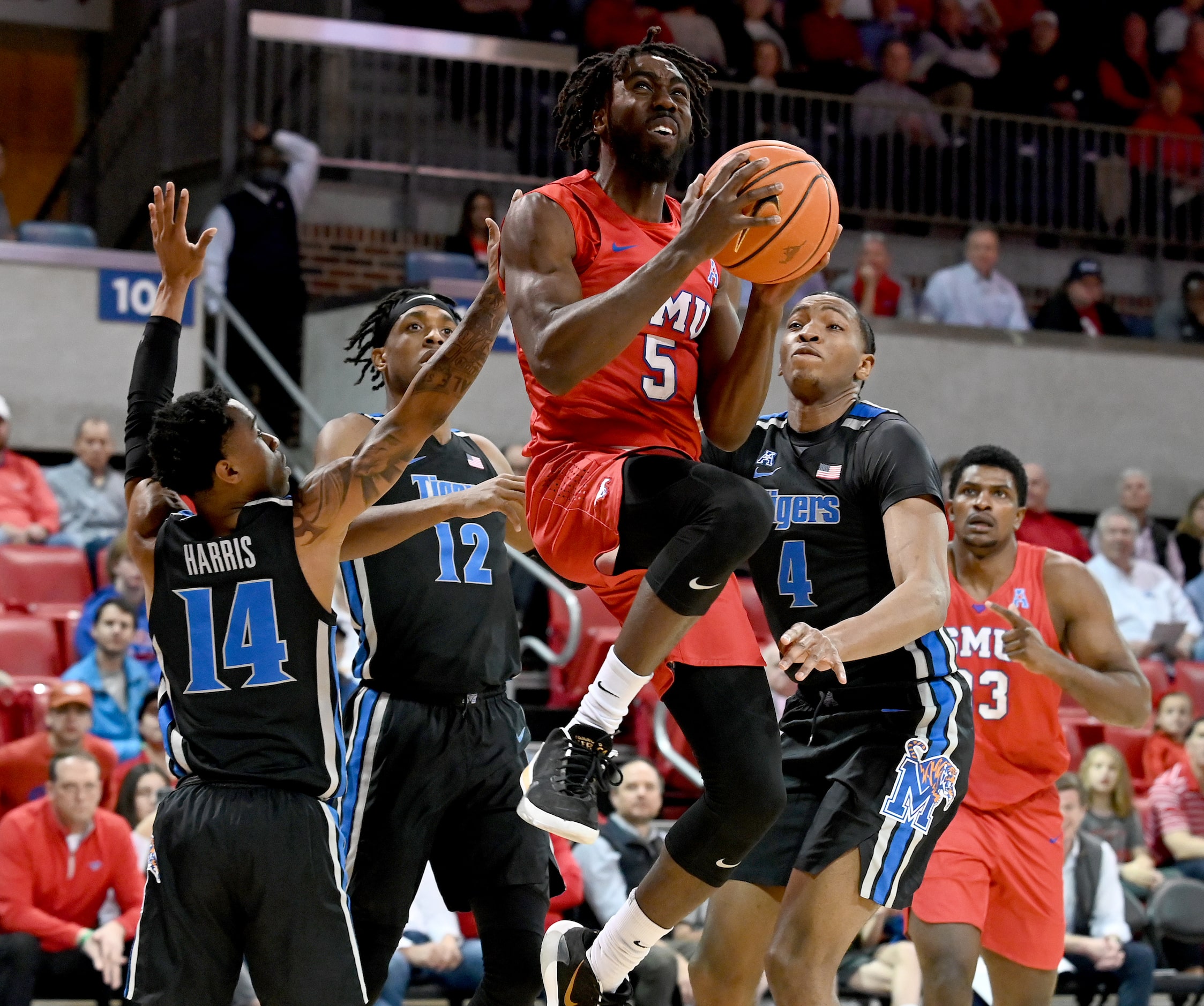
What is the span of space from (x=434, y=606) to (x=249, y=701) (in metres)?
0.90

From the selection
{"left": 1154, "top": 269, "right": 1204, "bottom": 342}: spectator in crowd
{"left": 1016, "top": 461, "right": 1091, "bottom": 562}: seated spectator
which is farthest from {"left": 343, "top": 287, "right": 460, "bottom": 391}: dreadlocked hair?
{"left": 1154, "top": 269, "right": 1204, "bottom": 342}: spectator in crowd

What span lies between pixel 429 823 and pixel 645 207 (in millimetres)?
1878

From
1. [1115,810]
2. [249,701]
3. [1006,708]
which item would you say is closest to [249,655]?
[249,701]

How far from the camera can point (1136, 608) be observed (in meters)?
10.8

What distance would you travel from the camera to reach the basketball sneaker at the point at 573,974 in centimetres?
430

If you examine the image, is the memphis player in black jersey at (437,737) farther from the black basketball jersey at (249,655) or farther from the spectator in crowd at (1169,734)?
the spectator in crowd at (1169,734)

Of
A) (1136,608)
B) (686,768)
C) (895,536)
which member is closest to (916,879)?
(895,536)

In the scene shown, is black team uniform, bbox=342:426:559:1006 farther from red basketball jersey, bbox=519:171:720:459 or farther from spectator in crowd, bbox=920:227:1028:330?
spectator in crowd, bbox=920:227:1028:330

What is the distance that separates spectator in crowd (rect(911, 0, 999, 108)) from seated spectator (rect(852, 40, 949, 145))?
0.75 ft

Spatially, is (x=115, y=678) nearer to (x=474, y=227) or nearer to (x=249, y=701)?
(x=249, y=701)

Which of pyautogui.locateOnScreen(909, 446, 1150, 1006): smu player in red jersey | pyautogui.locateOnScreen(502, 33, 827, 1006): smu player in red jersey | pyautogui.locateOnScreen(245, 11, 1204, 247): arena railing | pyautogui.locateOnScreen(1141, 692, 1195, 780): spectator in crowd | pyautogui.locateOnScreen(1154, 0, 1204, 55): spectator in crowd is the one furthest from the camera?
pyautogui.locateOnScreen(1154, 0, 1204, 55): spectator in crowd

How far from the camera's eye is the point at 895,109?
1402cm

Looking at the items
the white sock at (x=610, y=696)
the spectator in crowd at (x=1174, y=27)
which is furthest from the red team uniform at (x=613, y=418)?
the spectator in crowd at (x=1174, y=27)

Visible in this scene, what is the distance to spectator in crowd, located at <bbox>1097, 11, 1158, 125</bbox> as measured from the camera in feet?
49.9
